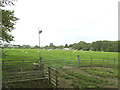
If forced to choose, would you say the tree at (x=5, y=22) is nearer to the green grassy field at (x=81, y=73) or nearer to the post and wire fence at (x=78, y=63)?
the green grassy field at (x=81, y=73)

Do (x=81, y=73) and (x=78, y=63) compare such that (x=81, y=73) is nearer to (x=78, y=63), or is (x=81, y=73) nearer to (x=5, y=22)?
(x=78, y=63)

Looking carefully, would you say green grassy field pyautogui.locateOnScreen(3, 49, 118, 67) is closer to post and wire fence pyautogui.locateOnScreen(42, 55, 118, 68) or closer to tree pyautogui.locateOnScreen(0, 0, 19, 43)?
post and wire fence pyautogui.locateOnScreen(42, 55, 118, 68)

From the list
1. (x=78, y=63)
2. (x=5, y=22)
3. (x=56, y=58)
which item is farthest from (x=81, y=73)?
(x=56, y=58)

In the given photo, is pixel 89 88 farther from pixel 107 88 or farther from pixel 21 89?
pixel 21 89

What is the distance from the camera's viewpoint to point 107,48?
37438 mm

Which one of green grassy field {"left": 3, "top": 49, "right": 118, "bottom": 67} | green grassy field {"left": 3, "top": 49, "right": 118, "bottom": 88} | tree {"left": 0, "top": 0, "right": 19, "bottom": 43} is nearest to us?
tree {"left": 0, "top": 0, "right": 19, "bottom": 43}

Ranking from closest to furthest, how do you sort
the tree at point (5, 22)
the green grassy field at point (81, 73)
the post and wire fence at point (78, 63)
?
the tree at point (5, 22) < the green grassy field at point (81, 73) < the post and wire fence at point (78, 63)

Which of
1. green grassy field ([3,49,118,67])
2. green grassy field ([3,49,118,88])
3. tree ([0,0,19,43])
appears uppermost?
tree ([0,0,19,43])

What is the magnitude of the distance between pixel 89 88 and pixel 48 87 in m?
2.16

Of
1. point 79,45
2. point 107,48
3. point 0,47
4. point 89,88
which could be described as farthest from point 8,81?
point 79,45

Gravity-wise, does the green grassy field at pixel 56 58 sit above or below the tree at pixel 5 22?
below

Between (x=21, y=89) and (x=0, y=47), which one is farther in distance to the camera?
(x=21, y=89)

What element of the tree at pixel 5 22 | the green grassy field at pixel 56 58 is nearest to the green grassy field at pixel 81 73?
the green grassy field at pixel 56 58

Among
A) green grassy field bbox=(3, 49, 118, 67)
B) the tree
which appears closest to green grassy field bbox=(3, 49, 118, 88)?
green grassy field bbox=(3, 49, 118, 67)
